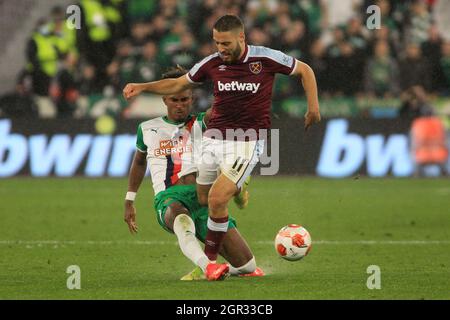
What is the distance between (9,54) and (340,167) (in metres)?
7.27

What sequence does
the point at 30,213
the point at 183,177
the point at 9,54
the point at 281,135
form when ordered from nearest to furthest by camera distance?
the point at 183,177, the point at 30,213, the point at 281,135, the point at 9,54

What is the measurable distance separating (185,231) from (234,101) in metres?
1.04

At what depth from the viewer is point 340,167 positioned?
17.7 m

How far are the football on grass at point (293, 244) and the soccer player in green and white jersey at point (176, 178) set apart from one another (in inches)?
9.8

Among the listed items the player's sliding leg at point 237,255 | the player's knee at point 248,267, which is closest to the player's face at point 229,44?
the player's sliding leg at point 237,255

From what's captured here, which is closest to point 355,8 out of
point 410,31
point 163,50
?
point 410,31

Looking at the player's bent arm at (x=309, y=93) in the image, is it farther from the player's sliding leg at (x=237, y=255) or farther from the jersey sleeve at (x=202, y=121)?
the player's sliding leg at (x=237, y=255)

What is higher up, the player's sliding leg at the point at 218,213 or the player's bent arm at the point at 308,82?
the player's bent arm at the point at 308,82

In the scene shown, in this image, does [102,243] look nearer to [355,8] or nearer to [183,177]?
[183,177]

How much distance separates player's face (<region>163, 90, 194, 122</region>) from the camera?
8727 mm

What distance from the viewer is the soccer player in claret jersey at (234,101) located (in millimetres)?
8039

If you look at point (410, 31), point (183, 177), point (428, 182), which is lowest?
point (428, 182)

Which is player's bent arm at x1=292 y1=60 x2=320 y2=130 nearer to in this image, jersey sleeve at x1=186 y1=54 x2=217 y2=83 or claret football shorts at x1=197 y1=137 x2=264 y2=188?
claret football shorts at x1=197 y1=137 x2=264 y2=188

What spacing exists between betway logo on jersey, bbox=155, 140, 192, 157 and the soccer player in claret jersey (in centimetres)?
67
